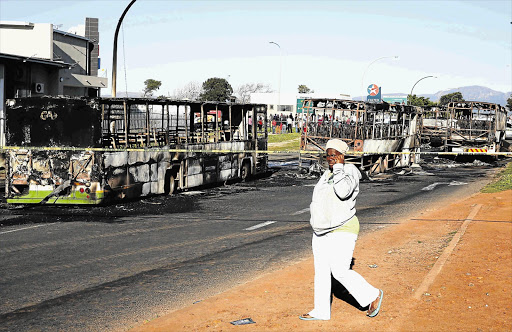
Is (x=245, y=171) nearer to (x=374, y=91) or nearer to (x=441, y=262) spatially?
(x=441, y=262)

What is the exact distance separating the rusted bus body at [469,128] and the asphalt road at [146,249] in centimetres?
1485

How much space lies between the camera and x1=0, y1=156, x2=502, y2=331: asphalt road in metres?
7.60

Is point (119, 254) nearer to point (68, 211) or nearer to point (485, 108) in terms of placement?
point (68, 211)

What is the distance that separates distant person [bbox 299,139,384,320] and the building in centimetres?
2589

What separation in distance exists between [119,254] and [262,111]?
15.5 m

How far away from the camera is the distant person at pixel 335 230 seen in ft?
21.1

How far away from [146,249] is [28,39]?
3017 centimetres

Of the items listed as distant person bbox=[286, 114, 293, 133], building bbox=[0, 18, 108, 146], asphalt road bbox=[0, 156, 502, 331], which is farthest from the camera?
distant person bbox=[286, 114, 293, 133]

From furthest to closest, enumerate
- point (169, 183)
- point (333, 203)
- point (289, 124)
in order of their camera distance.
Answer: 1. point (289, 124)
2. point (169, 183)
3. point (333, 203)

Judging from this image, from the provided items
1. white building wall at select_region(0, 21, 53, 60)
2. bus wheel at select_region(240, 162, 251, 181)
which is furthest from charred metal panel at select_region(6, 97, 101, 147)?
white building wall at select_region(0, 21, 53, 60)

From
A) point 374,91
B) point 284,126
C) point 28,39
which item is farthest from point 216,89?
point 28,39

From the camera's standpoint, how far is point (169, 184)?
1911 cm

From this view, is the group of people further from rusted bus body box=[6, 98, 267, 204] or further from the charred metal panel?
the charred metal panel

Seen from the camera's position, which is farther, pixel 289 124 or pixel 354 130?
pixel 289 124
